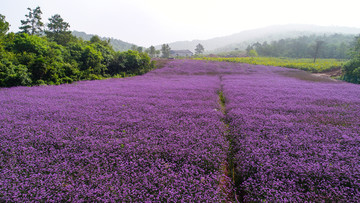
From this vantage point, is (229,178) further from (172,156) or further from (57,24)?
(57,24)

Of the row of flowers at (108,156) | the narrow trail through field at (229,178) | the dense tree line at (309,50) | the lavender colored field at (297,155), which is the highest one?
the dense tree line at (309,50)

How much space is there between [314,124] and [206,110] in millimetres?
4292

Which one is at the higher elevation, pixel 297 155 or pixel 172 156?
pixel 172 156

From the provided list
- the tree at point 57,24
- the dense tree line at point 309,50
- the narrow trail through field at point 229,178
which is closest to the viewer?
the narrow trail through field at point 229,178

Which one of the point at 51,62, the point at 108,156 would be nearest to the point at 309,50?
the point at 51,62

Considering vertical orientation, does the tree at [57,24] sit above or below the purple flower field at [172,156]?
above

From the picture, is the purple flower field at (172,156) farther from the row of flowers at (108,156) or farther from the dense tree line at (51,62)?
the dense tree line at (51,62)

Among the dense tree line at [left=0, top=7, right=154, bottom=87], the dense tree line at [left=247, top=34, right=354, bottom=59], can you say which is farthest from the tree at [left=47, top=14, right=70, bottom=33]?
the dense tree line at [left=247, top=34, right=354, bottom=59]

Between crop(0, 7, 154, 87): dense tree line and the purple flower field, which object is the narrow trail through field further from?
crop(0, 7, 154, 87): dense tree line

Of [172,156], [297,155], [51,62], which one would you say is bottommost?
[297,155]

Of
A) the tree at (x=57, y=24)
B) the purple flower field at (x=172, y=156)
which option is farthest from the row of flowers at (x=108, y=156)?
the tree at (x=57, y=24)

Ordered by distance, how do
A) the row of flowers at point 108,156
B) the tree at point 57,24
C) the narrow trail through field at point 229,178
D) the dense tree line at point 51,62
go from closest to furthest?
the row of flowers at point 108,156
the narrow trail through field at point 229,178
the dense tree line at point 51,62
the tree at point 57,24

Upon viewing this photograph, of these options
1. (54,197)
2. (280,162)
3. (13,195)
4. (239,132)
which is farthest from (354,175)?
(13,195)

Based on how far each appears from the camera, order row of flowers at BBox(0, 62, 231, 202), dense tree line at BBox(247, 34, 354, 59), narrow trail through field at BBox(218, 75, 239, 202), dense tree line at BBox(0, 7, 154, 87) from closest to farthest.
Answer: row of flowers at BBox(0, 62, 231, 202)
narrow trail through field at BBox(218, 75, 239, 202)
dense tree line at BBox(0, 7, 154, 87)
dense tree line at BBox(247, 34, 354, 59)
